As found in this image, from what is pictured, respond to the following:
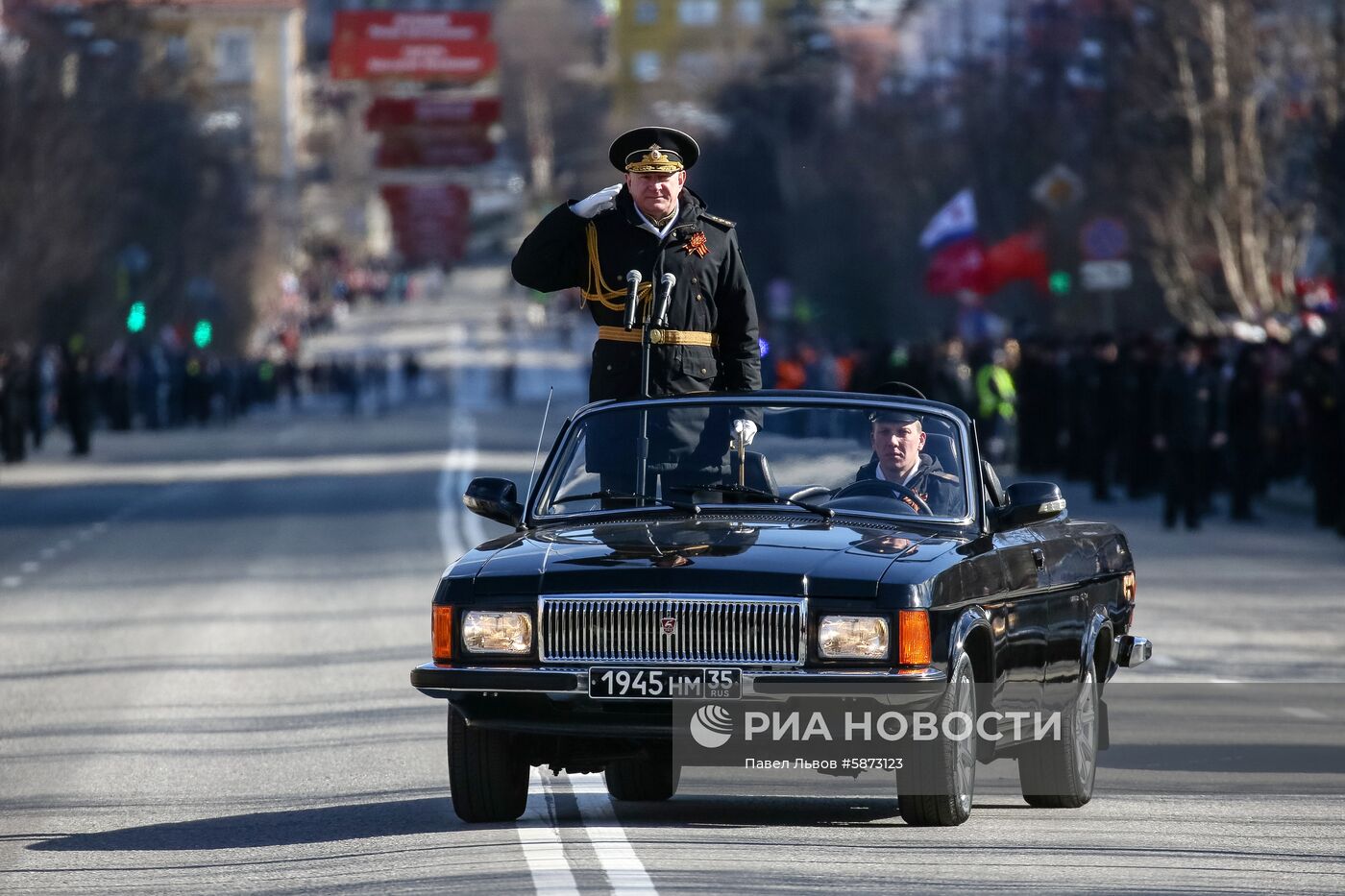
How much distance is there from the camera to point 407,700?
13828mm

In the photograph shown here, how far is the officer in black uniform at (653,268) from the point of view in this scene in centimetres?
1028

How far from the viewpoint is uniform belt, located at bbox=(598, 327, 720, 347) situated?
34.0 ft

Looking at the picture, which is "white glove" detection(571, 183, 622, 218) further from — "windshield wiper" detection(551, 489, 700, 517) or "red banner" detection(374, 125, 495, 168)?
"red banner" detection(374, 125, 495, 168)

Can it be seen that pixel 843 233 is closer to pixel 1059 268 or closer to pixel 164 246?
pixel 164 246

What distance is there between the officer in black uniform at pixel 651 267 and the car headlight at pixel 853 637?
212cm

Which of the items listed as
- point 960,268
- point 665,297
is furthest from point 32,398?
point 665,297

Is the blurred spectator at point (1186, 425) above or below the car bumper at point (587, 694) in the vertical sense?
below

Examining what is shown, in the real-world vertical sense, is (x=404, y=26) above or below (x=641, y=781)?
above

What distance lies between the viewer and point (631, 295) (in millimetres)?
10172

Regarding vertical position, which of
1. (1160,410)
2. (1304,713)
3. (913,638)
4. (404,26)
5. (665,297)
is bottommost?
(1304,713)

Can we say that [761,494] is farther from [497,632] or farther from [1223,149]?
[1223,149]

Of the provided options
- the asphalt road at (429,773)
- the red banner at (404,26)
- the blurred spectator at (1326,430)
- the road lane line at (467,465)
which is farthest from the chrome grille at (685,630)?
the red banner at (404,26)

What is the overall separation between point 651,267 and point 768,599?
2.23 meters

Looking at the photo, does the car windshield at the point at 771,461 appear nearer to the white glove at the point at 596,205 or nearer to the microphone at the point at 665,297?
the microphone at the point at 665,297
